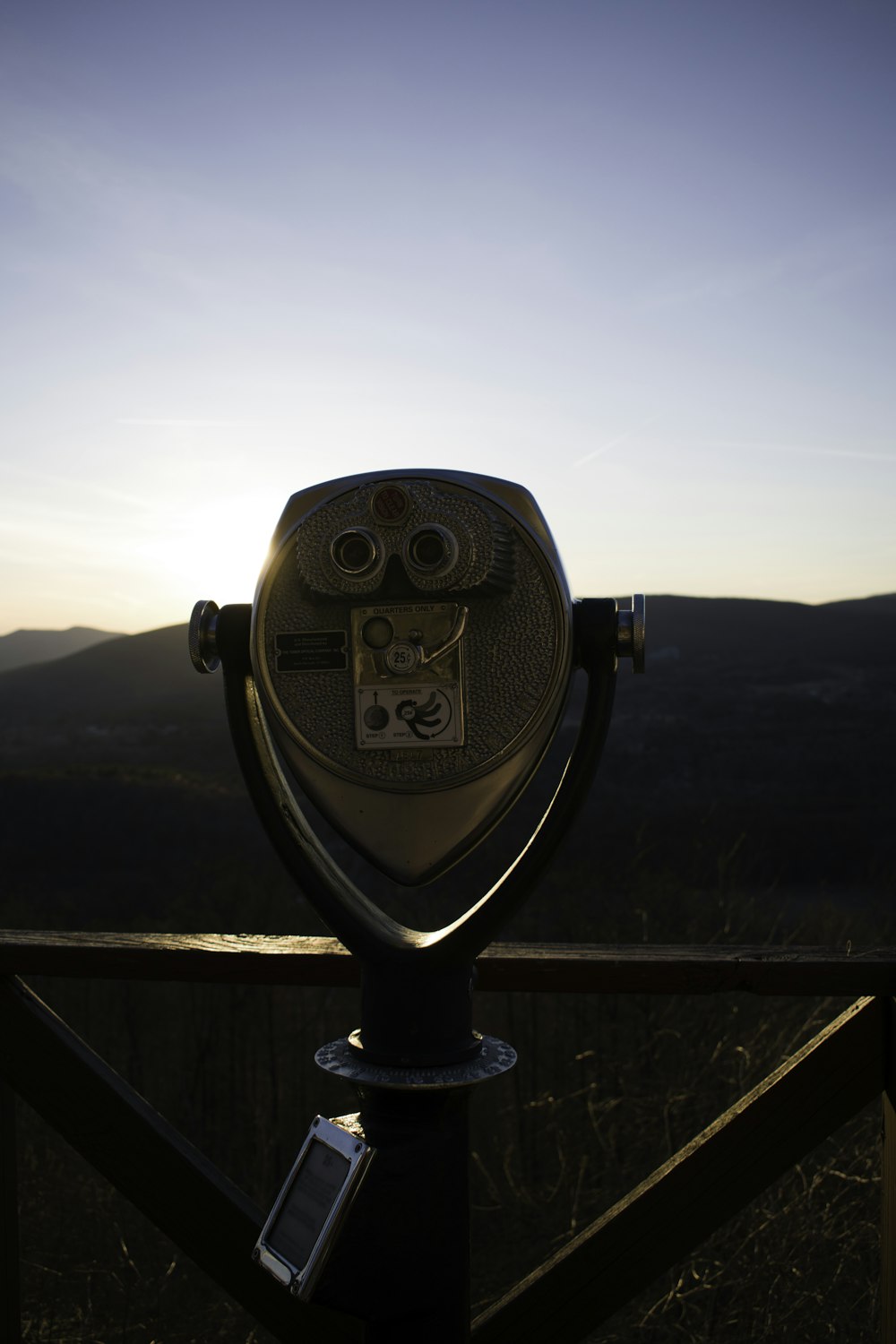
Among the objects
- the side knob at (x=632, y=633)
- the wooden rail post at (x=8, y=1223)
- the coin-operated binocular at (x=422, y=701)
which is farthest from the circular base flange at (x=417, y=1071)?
the wooden rail post at (x=8, y=1223)

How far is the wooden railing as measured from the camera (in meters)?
1.58

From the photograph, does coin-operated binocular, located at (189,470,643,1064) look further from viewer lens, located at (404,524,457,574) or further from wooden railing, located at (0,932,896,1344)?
wooden railing, located at (0,932,896,1344)

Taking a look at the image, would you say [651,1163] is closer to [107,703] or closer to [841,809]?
[841,809]

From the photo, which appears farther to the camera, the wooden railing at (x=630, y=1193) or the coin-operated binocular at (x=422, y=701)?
the wooden railing at (x=630, y=1193)

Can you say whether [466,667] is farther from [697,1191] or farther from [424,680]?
[697,1191]

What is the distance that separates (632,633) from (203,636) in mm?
475

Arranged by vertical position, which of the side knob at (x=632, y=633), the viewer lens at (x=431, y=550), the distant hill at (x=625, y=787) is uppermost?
the viewer lens at (x=431, y=550)

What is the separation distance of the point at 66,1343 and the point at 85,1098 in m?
1.50

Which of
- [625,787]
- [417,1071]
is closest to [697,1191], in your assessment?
[417,1071]

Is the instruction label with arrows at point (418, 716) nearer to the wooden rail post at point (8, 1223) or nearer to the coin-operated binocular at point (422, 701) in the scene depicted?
the coin-operated binocular at point (422, 701)

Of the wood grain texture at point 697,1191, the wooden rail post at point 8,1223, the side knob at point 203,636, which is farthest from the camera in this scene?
the wooden rail post at point 8,1223

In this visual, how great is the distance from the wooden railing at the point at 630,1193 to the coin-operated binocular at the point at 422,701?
1.25ft

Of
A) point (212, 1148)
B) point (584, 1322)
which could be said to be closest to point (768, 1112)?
point (584, 1322)

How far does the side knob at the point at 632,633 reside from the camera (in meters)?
1.25
